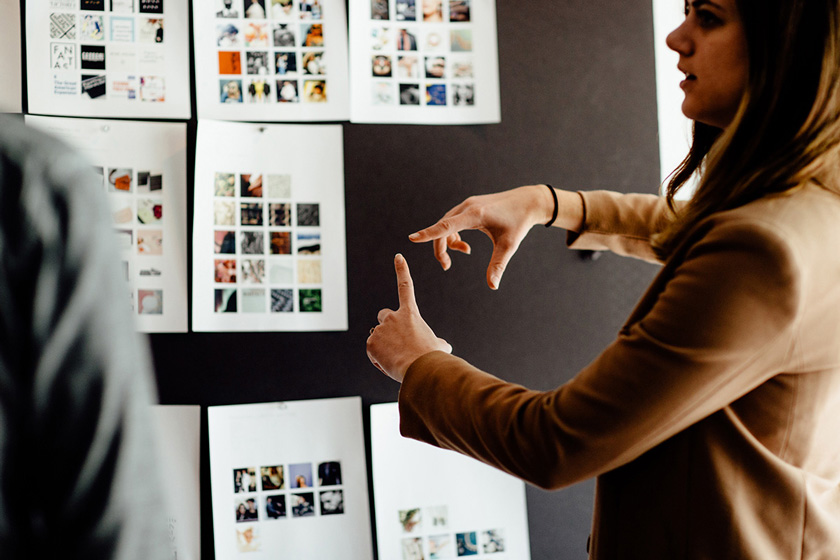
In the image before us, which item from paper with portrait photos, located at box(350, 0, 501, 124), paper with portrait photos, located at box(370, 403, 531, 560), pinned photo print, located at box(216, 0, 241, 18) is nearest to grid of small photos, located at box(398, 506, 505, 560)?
paper with portrait photos, located at box(370, 403, 531, 560)

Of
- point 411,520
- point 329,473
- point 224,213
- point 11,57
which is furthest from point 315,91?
point 411,520

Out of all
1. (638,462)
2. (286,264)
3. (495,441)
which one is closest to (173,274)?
(286,264)

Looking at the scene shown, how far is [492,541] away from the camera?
1147 mm

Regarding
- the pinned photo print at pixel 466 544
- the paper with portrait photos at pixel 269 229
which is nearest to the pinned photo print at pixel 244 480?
the paper with portrait photos at pixel 269 229

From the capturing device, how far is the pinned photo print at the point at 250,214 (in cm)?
112

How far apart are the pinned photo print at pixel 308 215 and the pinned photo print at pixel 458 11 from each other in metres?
0.44

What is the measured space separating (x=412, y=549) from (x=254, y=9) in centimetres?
99

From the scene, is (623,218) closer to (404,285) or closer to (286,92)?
(404,285)

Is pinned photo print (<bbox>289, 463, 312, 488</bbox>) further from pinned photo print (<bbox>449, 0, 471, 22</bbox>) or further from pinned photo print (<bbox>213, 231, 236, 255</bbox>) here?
pinned photo print (<bbox>449, 0, 471, 22</bbox>)

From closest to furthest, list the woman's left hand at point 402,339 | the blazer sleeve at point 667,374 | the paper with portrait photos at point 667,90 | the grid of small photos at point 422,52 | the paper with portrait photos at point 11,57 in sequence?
1. the blazer sleeve at point 667,374
2. the woman's left hand at point 402,339
3. the paper with portrait photos at point 11,57
4. the grid of small photos at point 422,52
5. the paper with portrait photos at point 667,90

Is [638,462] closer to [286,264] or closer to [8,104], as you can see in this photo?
[286,264]

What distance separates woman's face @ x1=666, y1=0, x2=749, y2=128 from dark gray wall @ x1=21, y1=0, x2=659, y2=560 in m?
0.49

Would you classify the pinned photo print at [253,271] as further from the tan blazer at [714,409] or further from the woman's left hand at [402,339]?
the tan blazer at [714,409]

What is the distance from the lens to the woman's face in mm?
668
